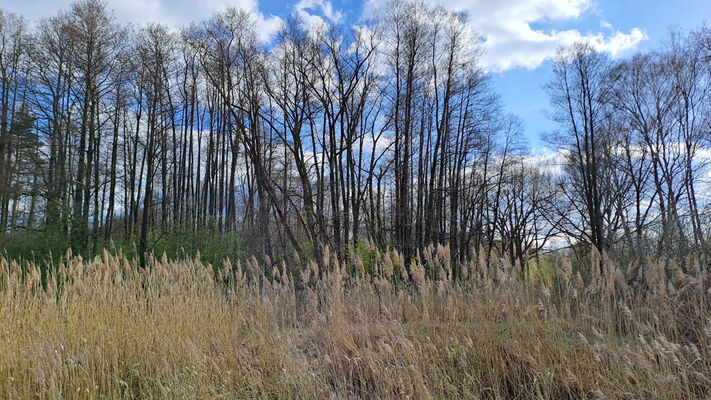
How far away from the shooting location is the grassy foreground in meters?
3.37

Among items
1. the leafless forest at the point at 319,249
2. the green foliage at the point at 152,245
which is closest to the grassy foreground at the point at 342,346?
the leafless forest at the point at 319,249

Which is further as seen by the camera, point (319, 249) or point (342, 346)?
point (319, 249)

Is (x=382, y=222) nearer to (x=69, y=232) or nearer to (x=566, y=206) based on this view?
(x=69, y=232)

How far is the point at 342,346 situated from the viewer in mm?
4551

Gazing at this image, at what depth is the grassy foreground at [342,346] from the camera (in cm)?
337

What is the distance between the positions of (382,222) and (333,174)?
358 cm

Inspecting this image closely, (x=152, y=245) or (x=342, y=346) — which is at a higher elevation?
(x=152, y=245)

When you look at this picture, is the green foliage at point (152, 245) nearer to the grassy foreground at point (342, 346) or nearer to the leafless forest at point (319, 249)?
the leafless forest at point (319, 249)

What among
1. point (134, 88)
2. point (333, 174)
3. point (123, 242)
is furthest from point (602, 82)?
point (123, 242)

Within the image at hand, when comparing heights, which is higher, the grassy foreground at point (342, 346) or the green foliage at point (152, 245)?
the green foliage at point (152, 245)

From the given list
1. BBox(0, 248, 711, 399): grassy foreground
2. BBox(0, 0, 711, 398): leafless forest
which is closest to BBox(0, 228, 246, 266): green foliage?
BBox(0, 0, 711, 398): leafless forest

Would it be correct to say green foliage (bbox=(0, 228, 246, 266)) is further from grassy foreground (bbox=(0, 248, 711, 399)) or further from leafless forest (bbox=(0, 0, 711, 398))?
grassy foreground (bbox=(0, 248, 711, 399))

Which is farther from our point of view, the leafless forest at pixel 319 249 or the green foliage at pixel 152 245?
the green foliage at pixel 152 245

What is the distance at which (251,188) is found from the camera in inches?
919
